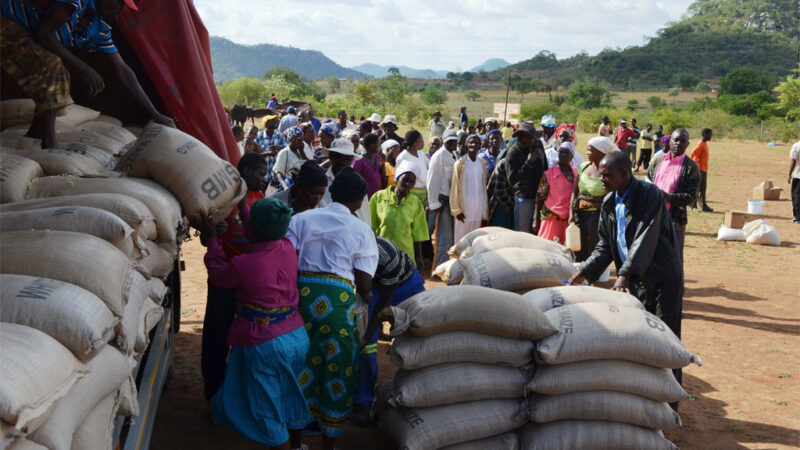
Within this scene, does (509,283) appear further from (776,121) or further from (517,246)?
(776,121)

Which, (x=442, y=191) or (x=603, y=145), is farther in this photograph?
(x=442, y=191)

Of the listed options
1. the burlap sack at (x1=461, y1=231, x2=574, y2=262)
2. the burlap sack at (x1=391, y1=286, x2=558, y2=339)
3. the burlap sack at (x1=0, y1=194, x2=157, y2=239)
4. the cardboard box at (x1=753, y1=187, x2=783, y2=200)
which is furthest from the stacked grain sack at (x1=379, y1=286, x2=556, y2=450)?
the cardboard box at (x1=753, y1=187, x2=783, y2=200)

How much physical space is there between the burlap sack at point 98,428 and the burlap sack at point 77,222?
603mm

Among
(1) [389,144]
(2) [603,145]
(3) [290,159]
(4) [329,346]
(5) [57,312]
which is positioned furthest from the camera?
(1) [389,144]

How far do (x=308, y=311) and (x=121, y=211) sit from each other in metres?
1.33

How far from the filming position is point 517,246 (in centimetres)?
545

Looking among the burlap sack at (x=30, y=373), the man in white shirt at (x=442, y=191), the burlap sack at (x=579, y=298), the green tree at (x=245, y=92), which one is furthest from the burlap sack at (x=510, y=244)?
the green tree at (x=245, y=92)

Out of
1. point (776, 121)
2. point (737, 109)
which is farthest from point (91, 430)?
point (737, 109)

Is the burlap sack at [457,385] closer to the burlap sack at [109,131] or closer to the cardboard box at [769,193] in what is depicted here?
the burlap sack at [109,131]

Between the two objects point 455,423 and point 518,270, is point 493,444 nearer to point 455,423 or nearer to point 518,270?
point 455,423

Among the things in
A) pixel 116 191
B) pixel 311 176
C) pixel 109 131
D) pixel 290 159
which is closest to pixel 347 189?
pixel 311 176

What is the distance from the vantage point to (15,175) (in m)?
3.16

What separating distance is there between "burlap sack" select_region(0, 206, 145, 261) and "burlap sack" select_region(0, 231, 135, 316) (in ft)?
0.33

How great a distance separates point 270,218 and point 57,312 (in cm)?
157
